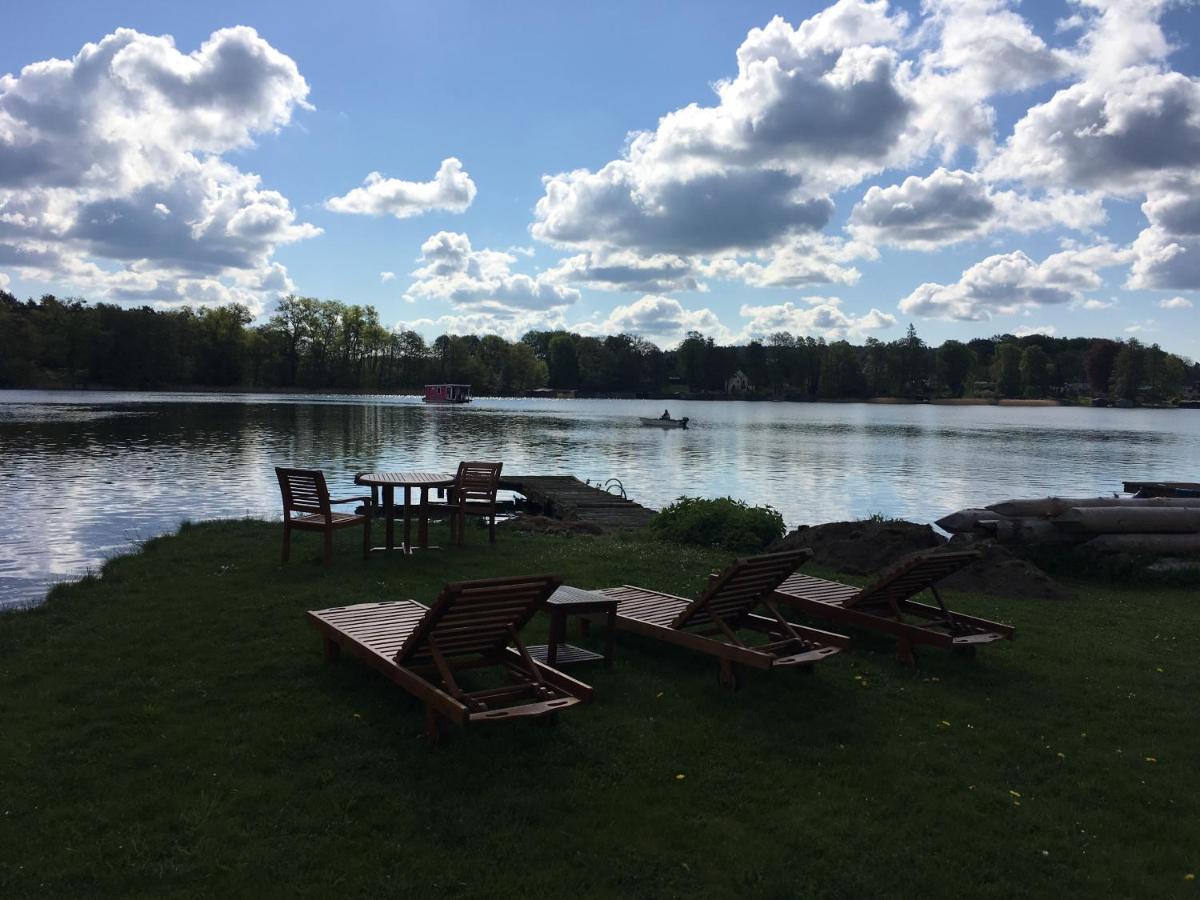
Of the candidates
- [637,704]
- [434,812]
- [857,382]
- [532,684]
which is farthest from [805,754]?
[857,382]

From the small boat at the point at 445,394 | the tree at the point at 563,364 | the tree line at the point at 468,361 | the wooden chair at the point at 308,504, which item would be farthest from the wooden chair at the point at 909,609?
the tree at the point at 563,364

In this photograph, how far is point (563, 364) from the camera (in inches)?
7549

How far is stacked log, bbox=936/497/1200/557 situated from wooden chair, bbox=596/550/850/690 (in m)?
7.48

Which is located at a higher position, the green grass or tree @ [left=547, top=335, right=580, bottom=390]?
tree @ [left=547, top=335, right=580, bottom=390]

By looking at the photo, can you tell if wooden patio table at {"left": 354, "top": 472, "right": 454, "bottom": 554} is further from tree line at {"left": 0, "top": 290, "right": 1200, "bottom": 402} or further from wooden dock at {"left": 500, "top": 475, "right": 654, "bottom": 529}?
tree line at {"left": 0, "top": 290, "right": 1200, "bottom": 402}

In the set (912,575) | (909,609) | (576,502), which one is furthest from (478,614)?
(576,502)

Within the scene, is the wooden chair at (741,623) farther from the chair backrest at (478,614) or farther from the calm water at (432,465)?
the calm water at (432,465)

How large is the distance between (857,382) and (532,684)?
189591 millimetres

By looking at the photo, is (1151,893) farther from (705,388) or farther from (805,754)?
(705,388)

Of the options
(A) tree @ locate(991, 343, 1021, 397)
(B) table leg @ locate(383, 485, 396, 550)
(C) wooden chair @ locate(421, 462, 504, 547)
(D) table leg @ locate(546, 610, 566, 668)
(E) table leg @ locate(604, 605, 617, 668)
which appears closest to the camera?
(D) table leg @ locate(546, 610, 566, 668)

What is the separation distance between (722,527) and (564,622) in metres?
8.36

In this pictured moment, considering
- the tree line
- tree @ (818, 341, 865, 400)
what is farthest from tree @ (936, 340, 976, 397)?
tree @ (818, 341, 865, 400)

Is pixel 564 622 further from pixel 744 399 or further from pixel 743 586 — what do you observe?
pixel 744 399

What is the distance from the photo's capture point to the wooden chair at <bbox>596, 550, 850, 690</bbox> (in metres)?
6.70
